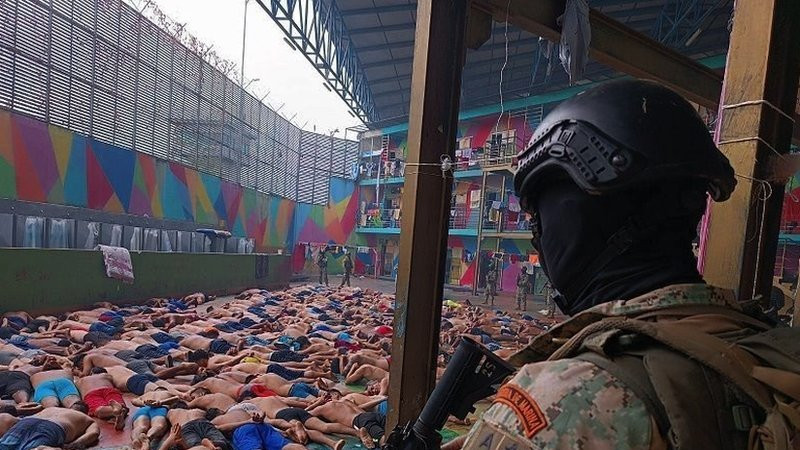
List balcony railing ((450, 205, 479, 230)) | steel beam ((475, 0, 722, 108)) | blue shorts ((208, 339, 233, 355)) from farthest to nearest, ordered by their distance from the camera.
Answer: balcony railing ((450, 205, 479, 230)) < blue shorts ((208, 339, 233, 355)) < steel beam ((475, 0, 722, 108))

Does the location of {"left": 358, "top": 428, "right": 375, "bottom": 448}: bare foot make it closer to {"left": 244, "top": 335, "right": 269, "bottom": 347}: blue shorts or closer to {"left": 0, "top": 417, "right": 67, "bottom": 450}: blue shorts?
{"left": 0, "top": 417, "right": 67, "bottom": 450}: blue shorts

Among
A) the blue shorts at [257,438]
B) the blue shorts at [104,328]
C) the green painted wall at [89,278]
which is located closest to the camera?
the blue shorts at [257,438]

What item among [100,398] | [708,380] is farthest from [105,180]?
[708,380]

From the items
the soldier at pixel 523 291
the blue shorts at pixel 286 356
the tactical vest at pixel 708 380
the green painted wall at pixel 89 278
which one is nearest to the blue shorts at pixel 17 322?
the green painted wall at pixel 89 278

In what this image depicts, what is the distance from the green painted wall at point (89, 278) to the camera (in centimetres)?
794

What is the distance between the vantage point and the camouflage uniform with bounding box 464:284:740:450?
745 millimetres

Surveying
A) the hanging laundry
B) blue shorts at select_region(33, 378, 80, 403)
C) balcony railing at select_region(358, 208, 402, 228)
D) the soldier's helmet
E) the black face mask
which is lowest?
blue shorts at select_region(33, 378, 80, 403)

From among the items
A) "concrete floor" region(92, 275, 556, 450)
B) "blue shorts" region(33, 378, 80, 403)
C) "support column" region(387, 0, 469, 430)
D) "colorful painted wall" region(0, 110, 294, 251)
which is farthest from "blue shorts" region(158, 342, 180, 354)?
"colorful painted wall" region(0, 110, 294, 251)

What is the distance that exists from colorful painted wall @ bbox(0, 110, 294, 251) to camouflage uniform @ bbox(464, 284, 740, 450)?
39.9 ft

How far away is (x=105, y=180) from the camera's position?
1288 cm

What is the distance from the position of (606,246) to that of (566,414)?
1.42 feet

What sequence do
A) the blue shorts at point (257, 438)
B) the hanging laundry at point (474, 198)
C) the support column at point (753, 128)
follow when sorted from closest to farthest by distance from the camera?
1. the support column at point (753, 128)
2. the blue shorts at point (257, 438)
3. the hanging laundry at point (474, 198)

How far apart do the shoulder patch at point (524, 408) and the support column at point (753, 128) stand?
5.83 ft

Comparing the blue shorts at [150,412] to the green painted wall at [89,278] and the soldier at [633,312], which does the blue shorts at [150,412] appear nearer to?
the soldier at [633,312]
